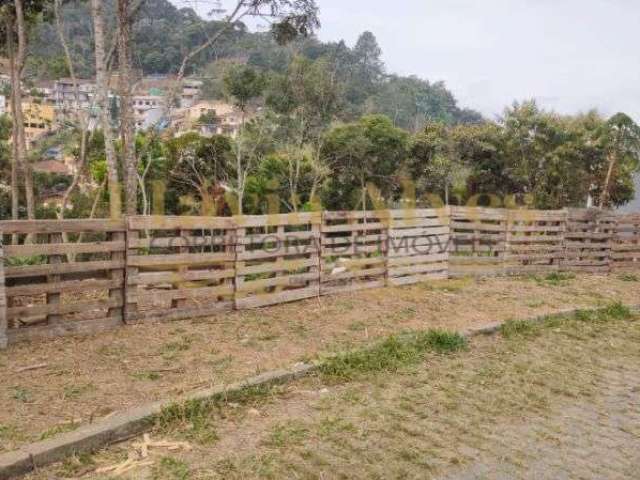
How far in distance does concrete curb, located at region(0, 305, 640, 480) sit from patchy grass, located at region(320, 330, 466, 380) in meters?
0.75

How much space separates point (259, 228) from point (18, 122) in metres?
6.84

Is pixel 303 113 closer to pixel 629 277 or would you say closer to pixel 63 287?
pixel 629 277

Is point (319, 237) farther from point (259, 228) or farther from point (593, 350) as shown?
point (593, 350)

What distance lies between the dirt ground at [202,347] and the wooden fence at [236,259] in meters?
0.26

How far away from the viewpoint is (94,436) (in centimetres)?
355

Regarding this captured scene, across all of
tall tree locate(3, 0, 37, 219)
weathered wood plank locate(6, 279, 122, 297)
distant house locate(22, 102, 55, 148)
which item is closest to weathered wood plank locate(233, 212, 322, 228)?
weathered wood plank locate(6, 279, 122, 297)

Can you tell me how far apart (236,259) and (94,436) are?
3780 mm

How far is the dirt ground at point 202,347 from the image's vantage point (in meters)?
4.21

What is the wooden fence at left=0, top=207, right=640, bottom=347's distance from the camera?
5672 millimetres

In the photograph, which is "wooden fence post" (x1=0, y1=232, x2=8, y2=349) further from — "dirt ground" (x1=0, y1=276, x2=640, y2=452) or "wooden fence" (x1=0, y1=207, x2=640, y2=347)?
"dirt ground" (x1=0, y1=276, x2=640, y2=452)

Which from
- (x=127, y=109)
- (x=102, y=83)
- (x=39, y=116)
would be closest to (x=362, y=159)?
(x=39, y=116)

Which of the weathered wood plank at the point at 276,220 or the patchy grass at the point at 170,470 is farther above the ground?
the weathered wood plank at the point at 276,220

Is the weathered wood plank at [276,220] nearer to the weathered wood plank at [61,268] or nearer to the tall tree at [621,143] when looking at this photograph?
the weathered wood plank at [61,268]

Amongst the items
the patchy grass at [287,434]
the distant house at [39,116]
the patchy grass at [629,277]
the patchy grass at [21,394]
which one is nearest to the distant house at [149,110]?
the distant house at [39,116]
